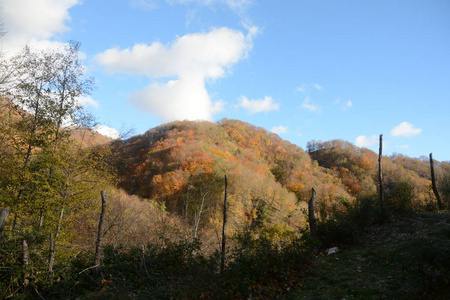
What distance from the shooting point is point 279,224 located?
27.9 m

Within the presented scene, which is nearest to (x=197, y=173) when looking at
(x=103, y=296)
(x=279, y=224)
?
(x=279, y=224)

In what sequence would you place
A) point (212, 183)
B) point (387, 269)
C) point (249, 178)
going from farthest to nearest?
point (249, 178) < point (212, 183) < point (387, 269)

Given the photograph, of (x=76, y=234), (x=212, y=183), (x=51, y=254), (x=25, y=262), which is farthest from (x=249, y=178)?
(x=25, y=262)

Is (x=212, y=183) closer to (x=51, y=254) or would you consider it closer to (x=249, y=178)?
(x=249, y=178)

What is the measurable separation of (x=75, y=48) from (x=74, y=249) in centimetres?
673

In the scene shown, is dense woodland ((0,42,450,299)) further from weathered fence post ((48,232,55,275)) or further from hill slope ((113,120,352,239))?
hill slope ((113,120,352,239))

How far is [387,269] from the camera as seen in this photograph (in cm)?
674

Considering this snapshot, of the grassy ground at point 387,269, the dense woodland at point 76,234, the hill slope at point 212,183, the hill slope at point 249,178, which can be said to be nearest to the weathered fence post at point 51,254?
the dense woodland at point 76,234

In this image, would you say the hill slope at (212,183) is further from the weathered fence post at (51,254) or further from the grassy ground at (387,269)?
the weathered fence post at (51,254)

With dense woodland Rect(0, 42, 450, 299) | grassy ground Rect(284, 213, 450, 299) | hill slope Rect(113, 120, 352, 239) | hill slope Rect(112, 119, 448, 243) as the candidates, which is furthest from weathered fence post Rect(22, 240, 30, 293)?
hill slope Rect(113, 120, 352, 239)

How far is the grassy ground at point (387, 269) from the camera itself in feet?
16.0

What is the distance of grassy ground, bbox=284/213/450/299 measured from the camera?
4.86 m

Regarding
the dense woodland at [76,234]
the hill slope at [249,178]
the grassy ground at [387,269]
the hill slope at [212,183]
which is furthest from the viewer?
the hill slope at [212,183]

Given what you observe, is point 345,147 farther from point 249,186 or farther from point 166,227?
point 166,227
